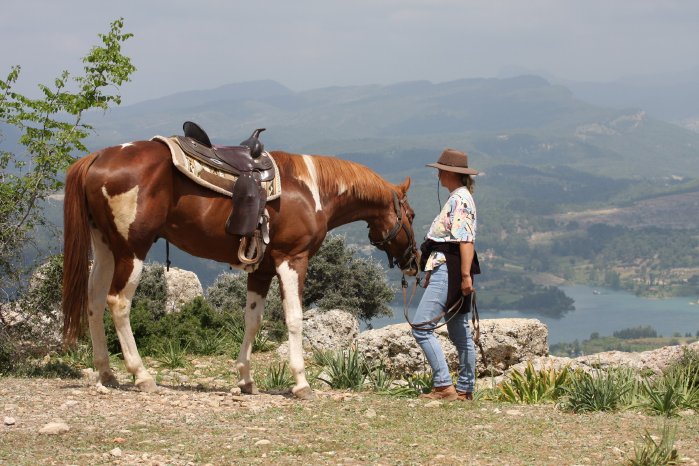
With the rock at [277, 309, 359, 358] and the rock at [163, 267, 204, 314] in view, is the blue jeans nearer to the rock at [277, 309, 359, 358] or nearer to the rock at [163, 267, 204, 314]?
the rock at [277, 309, 359, 358]

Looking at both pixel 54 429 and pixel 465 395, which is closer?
pixel 54 429

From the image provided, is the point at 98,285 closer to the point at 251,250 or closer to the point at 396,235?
the point at 251,250

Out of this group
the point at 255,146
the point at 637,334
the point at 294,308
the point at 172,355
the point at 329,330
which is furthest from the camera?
the point at 637,334

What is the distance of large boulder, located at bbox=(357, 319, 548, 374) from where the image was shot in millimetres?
12969

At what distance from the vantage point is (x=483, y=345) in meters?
13.8

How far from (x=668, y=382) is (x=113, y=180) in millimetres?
6103

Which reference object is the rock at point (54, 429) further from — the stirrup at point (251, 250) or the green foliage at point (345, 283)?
the green foliage at point (345, 283)

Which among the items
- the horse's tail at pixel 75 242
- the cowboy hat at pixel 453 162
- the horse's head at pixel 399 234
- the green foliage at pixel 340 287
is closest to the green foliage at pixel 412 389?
the horse's head at pixel 399 234

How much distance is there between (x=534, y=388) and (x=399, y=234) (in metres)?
2.31

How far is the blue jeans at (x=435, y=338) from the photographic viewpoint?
8.95 metres

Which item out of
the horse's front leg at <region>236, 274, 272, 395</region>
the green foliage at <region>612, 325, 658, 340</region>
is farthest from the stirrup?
the green foliage at <region>612, 325, 658, 340</region>

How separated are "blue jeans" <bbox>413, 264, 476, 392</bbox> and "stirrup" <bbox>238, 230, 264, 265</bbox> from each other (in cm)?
172

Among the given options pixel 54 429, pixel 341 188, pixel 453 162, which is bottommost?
pixel 54 429


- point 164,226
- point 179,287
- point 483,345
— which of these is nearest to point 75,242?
point 164,226
